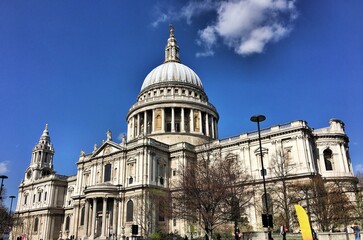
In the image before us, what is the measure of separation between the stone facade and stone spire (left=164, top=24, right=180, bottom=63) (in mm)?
6105

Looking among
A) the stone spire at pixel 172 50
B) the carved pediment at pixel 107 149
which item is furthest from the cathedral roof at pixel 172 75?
the carved pediment at pixel 107 149

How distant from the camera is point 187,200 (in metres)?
39.4

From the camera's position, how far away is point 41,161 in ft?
296

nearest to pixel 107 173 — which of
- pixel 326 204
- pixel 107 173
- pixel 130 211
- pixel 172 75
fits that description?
pixel 107 173

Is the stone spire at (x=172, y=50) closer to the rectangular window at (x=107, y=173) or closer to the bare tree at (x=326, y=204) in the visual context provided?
the rectangular window at (x=107, y=173)

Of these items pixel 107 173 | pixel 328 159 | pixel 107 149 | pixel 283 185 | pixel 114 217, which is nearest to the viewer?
pixel 283 185

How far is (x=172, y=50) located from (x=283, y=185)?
186ft

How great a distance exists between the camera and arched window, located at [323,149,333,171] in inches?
2074

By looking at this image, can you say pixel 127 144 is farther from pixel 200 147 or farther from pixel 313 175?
pixel 313 175

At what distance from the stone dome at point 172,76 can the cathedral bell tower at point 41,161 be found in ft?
112

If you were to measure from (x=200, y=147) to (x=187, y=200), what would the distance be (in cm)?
2320

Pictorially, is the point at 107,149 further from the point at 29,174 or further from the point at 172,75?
the point at 29,174

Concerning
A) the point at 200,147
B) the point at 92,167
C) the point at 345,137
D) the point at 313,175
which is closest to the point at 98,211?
the point at 92,167

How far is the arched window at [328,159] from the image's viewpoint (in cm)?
5268
